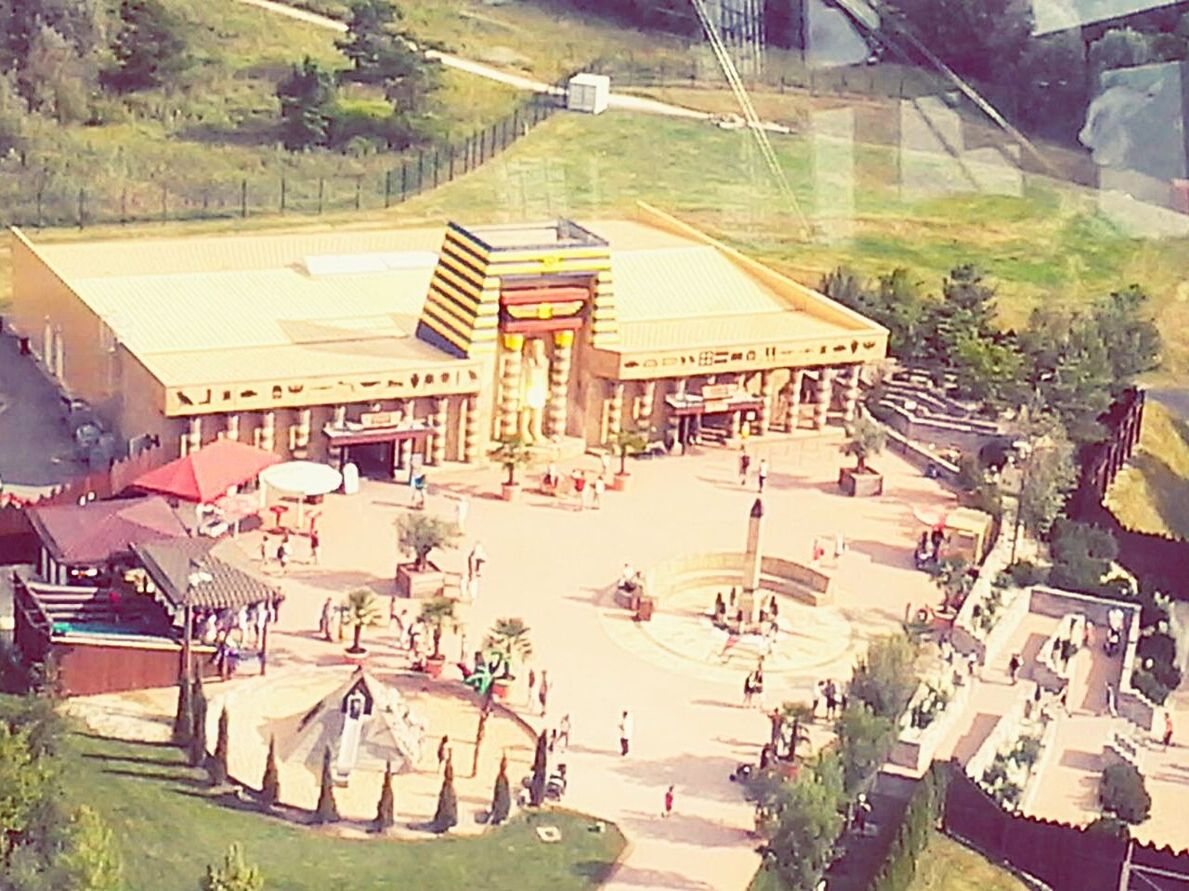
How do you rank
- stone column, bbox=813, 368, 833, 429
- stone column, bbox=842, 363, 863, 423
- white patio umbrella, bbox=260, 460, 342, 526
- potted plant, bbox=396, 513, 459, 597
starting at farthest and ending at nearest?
stone column, bbox=842, 363, 863, 423
stone column, bbox=813, 368, 833, 429
white patio umbrella, bbox=260, 460, 342, 526
potted plant, bbox=396, 513, 459, 597

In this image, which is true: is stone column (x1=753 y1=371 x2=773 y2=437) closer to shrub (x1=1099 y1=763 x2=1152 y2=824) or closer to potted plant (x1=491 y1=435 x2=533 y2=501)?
potted plant (x1=491 y1=435 x2=533 y2=501)

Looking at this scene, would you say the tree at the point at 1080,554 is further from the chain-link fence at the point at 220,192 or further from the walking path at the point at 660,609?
the chain-link fence at the point at 220,192

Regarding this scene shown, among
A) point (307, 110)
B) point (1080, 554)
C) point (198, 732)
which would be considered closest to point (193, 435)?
point (198, 732)

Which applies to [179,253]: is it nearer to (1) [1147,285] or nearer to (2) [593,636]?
A: (2) [593,636]

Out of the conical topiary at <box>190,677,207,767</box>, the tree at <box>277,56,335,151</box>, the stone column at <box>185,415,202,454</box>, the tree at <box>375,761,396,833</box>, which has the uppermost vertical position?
the tree at <box>277,56,335,151</box>

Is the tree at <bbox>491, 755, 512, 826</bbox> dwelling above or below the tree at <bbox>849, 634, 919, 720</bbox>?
below

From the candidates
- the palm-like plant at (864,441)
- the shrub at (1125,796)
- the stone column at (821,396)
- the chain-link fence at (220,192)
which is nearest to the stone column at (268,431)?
the palm-like plant at (864,441)

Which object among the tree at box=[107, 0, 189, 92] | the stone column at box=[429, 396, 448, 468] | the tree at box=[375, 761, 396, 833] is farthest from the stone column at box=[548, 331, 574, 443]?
the tree at box=[107, 0, 189, 92]

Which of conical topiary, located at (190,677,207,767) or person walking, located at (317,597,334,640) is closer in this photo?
conical topiary, located at (190,677,207,767)
